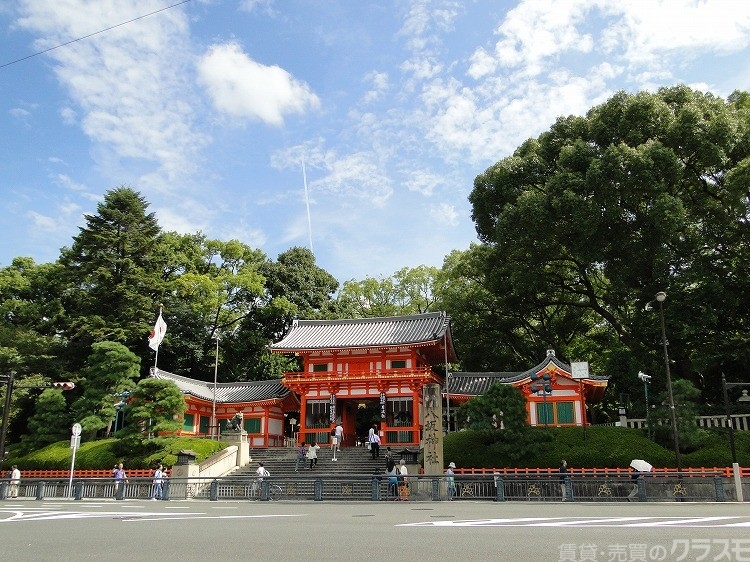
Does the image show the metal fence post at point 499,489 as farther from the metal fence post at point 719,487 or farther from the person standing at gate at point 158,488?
the person standing at gate at point 158,488

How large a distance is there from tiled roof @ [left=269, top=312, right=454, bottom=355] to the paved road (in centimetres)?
2308

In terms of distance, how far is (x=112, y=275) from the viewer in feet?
136

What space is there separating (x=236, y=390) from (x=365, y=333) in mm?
10172

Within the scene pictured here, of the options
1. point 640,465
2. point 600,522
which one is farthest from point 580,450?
point 600,522

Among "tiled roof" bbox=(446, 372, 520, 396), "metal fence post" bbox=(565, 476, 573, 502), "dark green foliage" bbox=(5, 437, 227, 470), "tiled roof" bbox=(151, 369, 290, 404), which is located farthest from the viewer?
"tiled roof" bbox=(151, 369, 290, 404)

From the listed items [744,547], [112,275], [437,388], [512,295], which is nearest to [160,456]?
[437,388]

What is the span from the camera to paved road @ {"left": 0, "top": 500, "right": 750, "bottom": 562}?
730 centimetres

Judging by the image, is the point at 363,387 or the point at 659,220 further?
the point at 363,387

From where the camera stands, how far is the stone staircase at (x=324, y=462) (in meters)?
28.1

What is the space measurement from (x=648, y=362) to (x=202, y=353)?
32.5m

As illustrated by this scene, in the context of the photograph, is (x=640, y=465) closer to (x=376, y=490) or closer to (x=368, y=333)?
(x=376, y=490)

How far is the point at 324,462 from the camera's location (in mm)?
29828

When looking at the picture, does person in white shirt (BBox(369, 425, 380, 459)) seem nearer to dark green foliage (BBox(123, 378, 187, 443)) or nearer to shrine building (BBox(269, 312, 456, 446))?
shrine building (BBox(269, 312, 456, 446))

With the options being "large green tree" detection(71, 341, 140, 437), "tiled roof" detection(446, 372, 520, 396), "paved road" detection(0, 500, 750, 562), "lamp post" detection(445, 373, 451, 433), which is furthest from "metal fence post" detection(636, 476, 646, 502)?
"large green tree" detection(71, 341, 140, 437)
